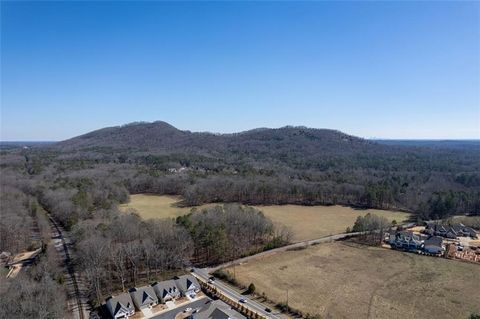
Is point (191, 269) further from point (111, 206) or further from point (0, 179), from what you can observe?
point (0, 179)

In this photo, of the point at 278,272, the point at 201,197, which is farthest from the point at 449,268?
the point at 201,197

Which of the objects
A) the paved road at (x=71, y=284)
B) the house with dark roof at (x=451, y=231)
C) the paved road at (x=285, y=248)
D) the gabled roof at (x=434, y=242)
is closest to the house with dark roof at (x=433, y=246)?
the gabled roof at (x=434, y=242)

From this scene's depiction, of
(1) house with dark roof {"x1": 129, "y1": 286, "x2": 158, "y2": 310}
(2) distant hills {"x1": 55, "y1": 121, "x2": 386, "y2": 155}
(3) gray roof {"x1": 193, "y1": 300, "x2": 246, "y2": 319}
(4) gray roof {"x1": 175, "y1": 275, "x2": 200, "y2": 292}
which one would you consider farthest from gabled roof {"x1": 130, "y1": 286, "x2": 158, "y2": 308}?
(2) distant hills {"x1": 55, "y1": 121, "x2": 386, "y2": 155}

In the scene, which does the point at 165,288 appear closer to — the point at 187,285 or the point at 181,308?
the point at 187,285

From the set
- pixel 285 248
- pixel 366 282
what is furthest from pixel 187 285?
pixel 366 282

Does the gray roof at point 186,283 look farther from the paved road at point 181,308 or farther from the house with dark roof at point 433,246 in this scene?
the house with dark roof at point 433,246

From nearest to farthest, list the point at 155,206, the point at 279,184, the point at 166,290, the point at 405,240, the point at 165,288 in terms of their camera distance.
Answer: the point at 166,290 → the point at 165,288 → the point at 405,240 → the point at 155,206 → the point at 279,184

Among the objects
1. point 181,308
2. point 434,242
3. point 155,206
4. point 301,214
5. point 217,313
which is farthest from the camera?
point 155,206
